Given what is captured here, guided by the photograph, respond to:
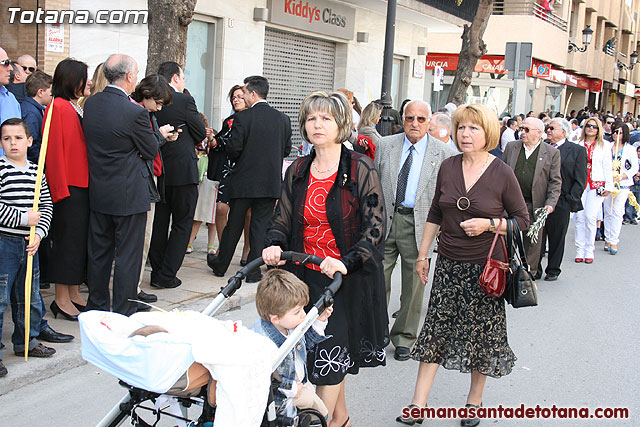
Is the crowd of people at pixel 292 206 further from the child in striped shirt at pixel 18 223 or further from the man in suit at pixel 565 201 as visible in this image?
the man in suit at pixel 565 201

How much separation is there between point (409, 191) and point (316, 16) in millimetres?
10669

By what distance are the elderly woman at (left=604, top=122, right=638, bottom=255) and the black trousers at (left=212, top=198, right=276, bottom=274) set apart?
21.8 ft

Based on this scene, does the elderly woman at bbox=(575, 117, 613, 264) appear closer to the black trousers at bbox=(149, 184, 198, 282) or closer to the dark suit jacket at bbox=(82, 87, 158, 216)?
the black trousers at bbox=(149, 184, 198, 282)

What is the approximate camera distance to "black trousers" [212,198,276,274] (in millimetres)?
7797

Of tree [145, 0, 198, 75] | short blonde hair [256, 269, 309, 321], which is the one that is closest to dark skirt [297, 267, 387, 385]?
short blonde hair [256, 269, 309, 321]

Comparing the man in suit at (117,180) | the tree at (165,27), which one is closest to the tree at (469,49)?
the tree at (165,27)

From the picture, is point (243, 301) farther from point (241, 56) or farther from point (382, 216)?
point (241, 56)

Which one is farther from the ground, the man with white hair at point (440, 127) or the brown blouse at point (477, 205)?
the man with white hair at point (440, 127)

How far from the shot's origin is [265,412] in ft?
10.8

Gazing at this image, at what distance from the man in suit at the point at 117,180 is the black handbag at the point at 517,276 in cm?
290

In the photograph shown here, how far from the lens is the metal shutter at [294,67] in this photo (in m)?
15.1

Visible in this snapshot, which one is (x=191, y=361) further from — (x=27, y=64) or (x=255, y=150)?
(x=27, y=64)
